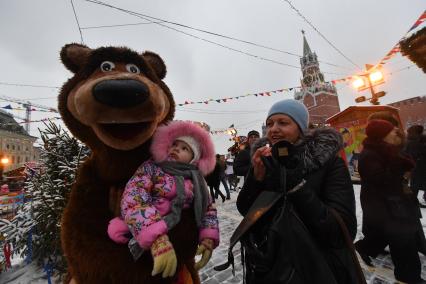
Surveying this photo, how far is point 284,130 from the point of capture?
66.9 inches

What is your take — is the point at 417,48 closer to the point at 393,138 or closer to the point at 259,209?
the point at 393,138

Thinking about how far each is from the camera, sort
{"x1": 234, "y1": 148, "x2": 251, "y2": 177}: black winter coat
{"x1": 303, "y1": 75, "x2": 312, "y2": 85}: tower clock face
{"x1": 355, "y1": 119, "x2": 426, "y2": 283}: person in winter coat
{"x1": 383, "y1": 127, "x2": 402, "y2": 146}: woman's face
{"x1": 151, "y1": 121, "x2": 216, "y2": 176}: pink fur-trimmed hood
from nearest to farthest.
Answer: {"x1": 151, "y1": 121, "x2": 216, "y2": 176}: pink fur-trimmed hood
{"x1": 355, "y1": 119, "x2": 426, "y2": 283}: person in winter coat
{"x1": 383, "y1": 127, "x2": 402, "y2": 146}: woman's face
{"x1": 234, "y1": 148, "x2": 251, "y2": 177}: black winter coat
{"x1": 303, "y1": 75, "x2": 312, "y2": 85}: tower clock face

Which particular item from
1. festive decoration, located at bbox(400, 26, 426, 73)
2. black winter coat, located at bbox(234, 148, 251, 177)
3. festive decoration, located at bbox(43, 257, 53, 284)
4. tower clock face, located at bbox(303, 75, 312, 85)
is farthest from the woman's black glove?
tower clock face, located at bbox(303, 75, 312, 85)

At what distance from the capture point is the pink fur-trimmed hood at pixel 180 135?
5.14 ft

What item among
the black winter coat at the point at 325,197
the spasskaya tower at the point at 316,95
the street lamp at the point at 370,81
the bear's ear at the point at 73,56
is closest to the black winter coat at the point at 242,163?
the black winter coat at the point at 325,197

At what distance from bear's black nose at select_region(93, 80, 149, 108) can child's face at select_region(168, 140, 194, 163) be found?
1.45 feet

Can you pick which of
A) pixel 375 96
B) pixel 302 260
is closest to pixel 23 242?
pixel 302 260

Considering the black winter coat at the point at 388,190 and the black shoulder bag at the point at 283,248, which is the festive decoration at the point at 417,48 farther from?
the black shoulder bag at the point at 283,248

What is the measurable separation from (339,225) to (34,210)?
3.83 meters

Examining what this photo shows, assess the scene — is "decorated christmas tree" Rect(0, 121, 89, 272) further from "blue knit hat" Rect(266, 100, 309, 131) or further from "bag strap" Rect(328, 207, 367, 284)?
"bag strap" Rect(328, 207, 367, 284)

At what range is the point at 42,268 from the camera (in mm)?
3699

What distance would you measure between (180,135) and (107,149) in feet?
1.67

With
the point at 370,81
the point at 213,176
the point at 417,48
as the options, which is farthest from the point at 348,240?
the point at 370,81

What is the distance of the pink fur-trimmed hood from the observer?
1567 mm
